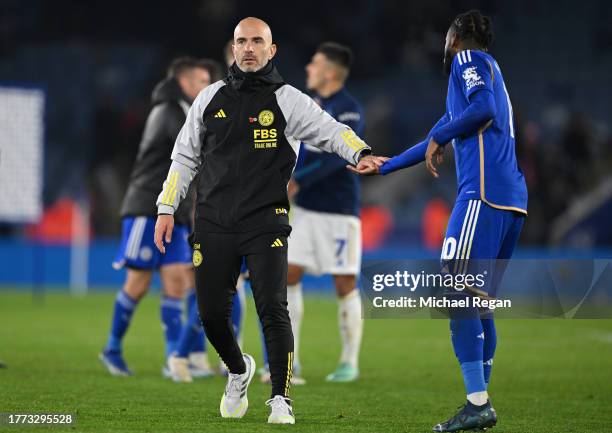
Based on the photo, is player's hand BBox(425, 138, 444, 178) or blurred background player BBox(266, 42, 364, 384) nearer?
player's hand BBox(425, 138, 444, 178)

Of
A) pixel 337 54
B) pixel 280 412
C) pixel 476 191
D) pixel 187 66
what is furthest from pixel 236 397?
pixel 337 54

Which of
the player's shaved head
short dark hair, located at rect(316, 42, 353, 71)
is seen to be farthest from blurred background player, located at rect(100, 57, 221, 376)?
the player's shaved head

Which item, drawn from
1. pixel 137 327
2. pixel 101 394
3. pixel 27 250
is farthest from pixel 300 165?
pixel 27 250

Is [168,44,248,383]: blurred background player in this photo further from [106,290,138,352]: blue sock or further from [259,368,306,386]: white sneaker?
[106,290,138,352]: blue sock

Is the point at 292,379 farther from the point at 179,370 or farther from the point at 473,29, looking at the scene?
the point at 473,29

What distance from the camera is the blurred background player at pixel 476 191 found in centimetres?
489

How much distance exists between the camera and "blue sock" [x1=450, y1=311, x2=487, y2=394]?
4.93 meters

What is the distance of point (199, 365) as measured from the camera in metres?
7.70

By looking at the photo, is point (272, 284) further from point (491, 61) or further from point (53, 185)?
point (53, 185)

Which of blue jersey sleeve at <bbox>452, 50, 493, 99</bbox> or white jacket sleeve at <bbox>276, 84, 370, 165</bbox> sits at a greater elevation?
blue jersey sleeve at <bbox>452, 50, 493, 99</bbox>

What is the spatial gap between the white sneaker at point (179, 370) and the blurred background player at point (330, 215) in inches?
36.9

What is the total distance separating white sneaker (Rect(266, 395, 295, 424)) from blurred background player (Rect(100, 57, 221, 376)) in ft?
8.66

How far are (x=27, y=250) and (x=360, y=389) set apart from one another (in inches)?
505

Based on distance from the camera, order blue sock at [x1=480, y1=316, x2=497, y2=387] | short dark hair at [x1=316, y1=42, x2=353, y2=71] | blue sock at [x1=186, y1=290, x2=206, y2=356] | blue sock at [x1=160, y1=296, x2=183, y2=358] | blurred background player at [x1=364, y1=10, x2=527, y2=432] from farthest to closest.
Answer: short dark hair at [x1=316, y1=42, x2=353, y2=71] < blue sock at [x1=160, y1=296, x2=183, y2=358] < blue sock at [x1=186, y1=290, x2=206, y2=356] < blue sock at [x1=480, y1=316, x2=497, y2=387] < blurred background player at [x1=364, y1=10, x2=527, y2=432]
